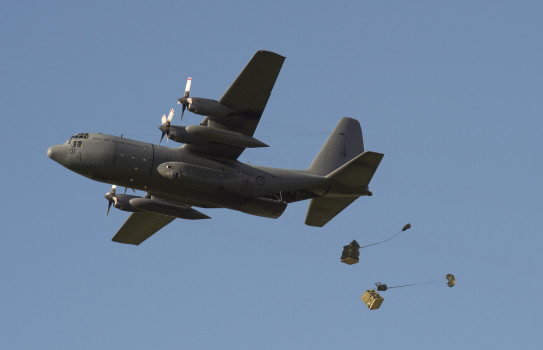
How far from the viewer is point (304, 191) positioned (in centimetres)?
3916

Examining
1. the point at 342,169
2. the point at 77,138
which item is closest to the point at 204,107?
the point at 77,138

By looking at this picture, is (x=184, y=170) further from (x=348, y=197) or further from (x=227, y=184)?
(x=348, y=197)

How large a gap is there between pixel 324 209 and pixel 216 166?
5.89 metres

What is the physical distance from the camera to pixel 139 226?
4322cm

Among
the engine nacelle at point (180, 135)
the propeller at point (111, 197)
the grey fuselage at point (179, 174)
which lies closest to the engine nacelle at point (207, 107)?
the engine nacelle at point (180, 135)

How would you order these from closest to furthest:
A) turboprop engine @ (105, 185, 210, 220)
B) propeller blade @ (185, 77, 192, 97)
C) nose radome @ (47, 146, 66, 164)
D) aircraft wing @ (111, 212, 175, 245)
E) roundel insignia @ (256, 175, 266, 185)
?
nose radome @ (47, 146, 66, 164) → propeller blade @ (185, 77, 192, 97) → roundel insignia @ (256, 175, 266, 185) → turboprop engine @ (105, 185, 210, 220) → aircraft wing @ (111, 212, 175, 245)

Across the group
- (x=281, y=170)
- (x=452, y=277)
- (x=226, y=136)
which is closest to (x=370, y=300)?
(x=452, y=277)

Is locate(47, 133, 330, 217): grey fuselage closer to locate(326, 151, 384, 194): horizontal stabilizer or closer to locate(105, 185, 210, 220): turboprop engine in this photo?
locate(326, 151, 384, 194): horizontal stabilizer

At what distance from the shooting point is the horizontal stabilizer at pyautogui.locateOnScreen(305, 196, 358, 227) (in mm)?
40344

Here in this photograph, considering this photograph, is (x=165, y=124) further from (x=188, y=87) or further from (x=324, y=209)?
(x=324, y=209)

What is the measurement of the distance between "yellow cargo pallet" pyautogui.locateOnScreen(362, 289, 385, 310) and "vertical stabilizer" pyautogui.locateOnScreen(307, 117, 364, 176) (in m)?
5.51

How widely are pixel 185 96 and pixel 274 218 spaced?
6.54 m

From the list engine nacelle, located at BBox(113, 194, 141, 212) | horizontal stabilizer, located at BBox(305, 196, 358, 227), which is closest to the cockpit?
engine nacelle, located at BBox(113, 194, 141, 212)

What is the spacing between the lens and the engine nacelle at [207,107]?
35.6 m
